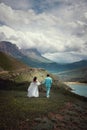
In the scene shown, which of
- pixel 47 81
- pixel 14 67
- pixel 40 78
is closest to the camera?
pixel 47 81

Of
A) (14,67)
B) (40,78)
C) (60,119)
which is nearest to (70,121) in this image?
(60,119)

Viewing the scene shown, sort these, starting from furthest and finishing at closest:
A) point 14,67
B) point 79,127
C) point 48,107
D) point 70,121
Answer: point 14,67 < point 48,107 < point 70,121 < point 79,127

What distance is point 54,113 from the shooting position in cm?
3106

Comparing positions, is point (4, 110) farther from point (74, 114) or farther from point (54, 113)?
point (74, 114)

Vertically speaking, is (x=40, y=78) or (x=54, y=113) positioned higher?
(x=40, y=78)

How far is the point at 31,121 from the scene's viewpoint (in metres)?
25.4

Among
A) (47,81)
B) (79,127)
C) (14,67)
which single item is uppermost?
(14,67)

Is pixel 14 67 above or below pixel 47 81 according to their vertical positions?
above

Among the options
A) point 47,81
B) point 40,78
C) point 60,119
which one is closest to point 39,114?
point 60,119

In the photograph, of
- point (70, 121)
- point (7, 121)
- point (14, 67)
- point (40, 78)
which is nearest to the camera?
point (7, 121)

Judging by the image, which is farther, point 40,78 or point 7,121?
point 40,78

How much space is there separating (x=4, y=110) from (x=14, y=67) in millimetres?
166709

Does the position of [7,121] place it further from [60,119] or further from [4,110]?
[60,119]

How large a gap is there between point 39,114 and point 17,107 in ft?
12.5
